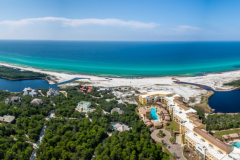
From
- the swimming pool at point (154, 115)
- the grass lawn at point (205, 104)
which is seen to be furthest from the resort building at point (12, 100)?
the grass lawn at point (205, 104)

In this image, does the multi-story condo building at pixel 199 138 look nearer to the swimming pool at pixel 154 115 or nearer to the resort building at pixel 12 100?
the swimming pool at pixel 154 115

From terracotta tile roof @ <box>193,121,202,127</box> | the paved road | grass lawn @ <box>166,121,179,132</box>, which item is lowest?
the paved road

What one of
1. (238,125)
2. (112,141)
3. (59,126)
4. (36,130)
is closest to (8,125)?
(36,130)

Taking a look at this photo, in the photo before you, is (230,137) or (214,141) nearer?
(214,141)

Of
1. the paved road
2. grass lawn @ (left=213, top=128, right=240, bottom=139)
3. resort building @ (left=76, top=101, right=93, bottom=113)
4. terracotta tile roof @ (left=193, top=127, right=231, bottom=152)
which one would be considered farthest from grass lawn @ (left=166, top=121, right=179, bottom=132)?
resort building @ (left=76, top=101, right=93, bottom=113)

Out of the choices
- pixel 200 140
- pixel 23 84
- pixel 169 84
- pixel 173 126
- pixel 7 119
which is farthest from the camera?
pixel 23 84

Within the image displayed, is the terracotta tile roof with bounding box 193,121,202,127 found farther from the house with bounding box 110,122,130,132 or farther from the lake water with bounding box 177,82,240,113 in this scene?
the lake water with bounding box 177,82,240,113

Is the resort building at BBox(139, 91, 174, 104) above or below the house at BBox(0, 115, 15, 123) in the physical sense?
above

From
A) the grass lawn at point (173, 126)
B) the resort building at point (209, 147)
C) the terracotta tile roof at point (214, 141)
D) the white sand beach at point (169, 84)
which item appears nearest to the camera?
the resort building at point (209, 147)

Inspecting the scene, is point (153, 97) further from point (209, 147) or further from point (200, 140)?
point (209, 147)

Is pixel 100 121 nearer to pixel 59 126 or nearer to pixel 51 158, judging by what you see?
pixel 59 126

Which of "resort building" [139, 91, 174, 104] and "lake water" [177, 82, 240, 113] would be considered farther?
"resort building" [139, 91, 174, 104]

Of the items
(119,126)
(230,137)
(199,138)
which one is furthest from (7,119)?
(230,137)
